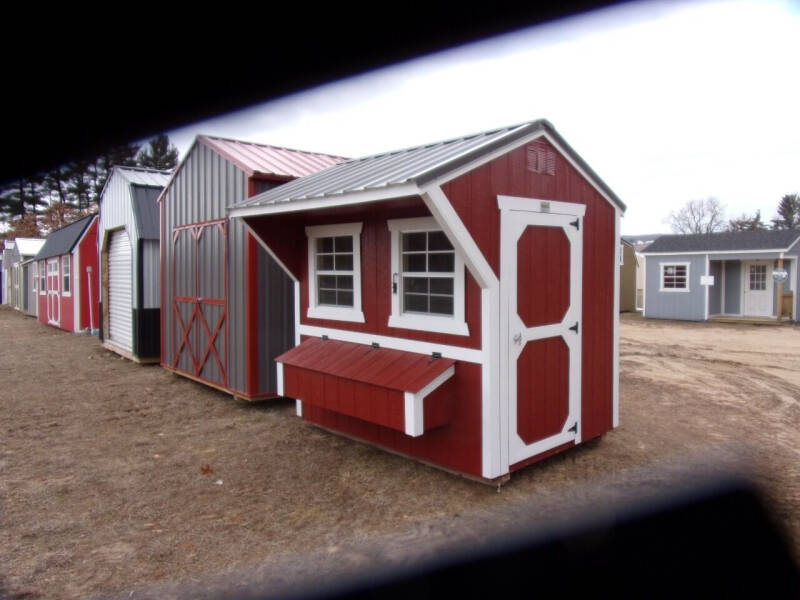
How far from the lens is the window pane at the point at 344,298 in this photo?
6414mm

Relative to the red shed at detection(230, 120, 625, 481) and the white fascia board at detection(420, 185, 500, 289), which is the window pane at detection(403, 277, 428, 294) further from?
the white fascia board at detection(420, 185, 500, 289)

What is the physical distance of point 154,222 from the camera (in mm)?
11969

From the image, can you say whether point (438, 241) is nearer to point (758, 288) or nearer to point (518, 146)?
point (518, 146)

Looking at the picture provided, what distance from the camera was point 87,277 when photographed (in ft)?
59.3

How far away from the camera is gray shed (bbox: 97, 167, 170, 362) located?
1180 cm

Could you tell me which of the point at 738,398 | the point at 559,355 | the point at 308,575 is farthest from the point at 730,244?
the point at 308,575

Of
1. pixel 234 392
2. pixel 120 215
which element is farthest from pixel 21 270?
pixel 234 392

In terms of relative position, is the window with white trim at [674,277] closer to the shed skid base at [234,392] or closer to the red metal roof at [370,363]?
the shed skid base at [234,392]

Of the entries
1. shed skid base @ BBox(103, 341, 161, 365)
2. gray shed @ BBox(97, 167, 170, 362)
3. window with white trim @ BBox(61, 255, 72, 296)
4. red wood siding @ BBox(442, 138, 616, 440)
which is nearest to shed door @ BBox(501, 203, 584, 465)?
red wood siding @ BBox(442, 138, 616, 440)

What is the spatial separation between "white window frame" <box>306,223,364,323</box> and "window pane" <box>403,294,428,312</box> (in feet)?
1.95

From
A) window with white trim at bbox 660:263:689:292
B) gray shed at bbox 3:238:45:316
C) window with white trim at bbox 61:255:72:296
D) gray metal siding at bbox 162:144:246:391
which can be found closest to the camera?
gray metal siding at bbox 162:144:246:391

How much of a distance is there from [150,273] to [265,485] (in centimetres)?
776

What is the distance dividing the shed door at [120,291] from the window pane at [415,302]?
334 inches

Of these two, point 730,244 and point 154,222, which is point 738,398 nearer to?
point 154,222
